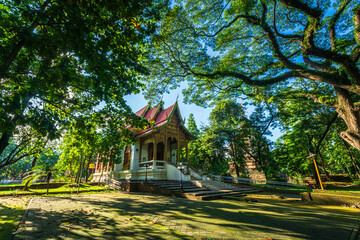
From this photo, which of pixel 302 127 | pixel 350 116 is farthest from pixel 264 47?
pixel 302 127

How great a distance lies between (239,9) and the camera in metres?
10.0

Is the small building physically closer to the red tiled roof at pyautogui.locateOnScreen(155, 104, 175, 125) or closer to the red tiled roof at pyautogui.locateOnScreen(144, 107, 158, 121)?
the red tiled roof at pyautogui.locateOnScreen(155, 104, 175, 125)

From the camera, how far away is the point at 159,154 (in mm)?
19062

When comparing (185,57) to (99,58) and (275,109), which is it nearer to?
(99,58)

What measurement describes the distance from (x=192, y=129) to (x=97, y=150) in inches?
802

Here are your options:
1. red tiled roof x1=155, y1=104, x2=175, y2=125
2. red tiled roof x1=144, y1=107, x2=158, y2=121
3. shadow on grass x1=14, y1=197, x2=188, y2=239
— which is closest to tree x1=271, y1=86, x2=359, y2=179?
red tiled roof x1=155, y1=104, x2=175, y2=125

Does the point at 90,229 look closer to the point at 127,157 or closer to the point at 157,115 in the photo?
the point at 127,157

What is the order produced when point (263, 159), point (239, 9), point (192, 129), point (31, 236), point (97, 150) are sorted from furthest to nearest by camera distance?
point (192, 129)
point (263, 159)
point (97, 150)
point (239, 9)
point (31, 236)

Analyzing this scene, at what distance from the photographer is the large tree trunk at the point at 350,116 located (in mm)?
8852

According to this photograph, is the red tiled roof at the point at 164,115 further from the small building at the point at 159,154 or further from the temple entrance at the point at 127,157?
the temple entrance at the point at 127,157

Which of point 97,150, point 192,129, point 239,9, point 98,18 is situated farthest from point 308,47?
point 192,129

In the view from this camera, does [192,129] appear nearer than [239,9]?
No

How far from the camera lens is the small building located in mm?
15141

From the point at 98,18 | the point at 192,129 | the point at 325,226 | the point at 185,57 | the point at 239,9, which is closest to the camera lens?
the point at 325,226
